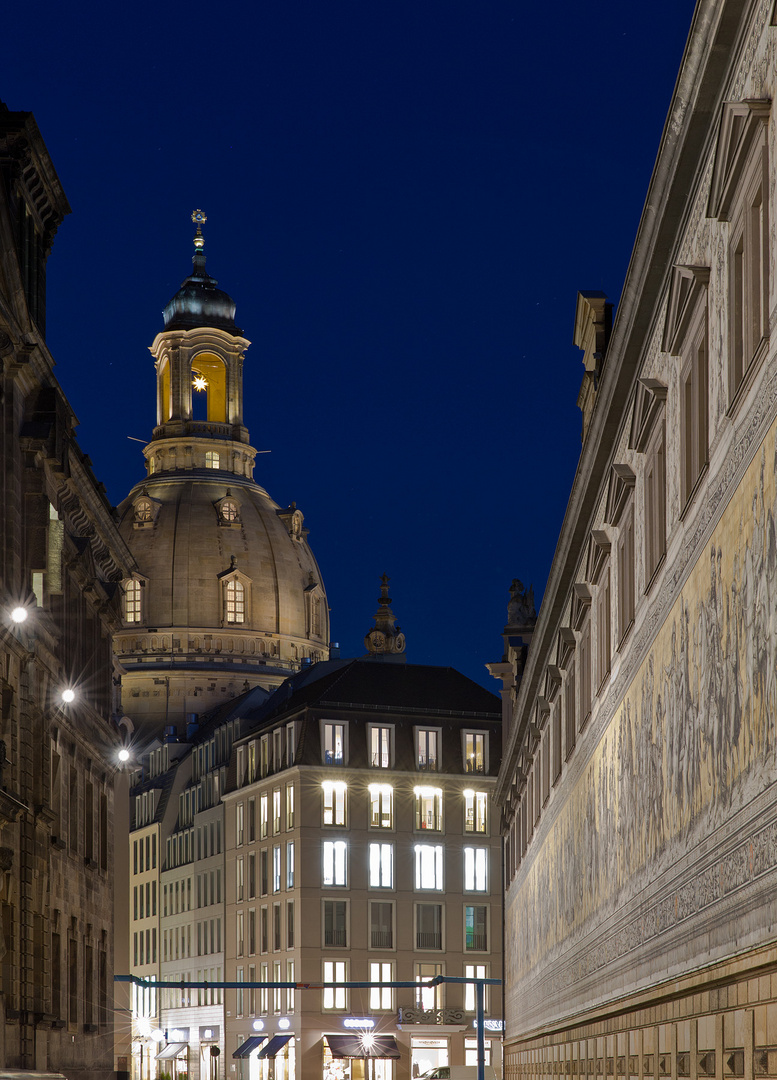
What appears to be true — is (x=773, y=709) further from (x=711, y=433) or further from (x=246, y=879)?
(x=246, y=879)

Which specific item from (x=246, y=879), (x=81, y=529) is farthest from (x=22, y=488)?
(x=246, y=879)

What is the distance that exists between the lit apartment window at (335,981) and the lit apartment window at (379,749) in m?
12.3

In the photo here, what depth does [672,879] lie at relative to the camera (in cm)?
1769

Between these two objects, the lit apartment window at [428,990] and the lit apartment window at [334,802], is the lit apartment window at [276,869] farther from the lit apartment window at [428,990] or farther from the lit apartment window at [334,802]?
the lit apartment window at [428,990]

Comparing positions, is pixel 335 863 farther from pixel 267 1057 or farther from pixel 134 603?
pixel 134 603

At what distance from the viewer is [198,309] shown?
185 m

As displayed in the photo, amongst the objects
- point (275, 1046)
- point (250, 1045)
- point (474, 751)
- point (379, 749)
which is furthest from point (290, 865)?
point (474, 751)

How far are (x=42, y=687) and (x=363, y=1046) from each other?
61.4m

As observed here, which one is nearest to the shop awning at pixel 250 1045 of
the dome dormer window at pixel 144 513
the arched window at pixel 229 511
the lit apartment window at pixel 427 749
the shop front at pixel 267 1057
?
the shop front at pixel 267 1057

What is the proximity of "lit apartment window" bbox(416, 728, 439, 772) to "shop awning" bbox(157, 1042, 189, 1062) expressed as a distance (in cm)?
2832

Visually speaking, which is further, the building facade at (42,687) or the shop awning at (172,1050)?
the shop awning at (172,1050)

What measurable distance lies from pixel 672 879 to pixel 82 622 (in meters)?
40.4

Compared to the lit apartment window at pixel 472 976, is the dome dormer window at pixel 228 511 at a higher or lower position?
higher

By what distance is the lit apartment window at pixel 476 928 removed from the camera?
4124 inches
